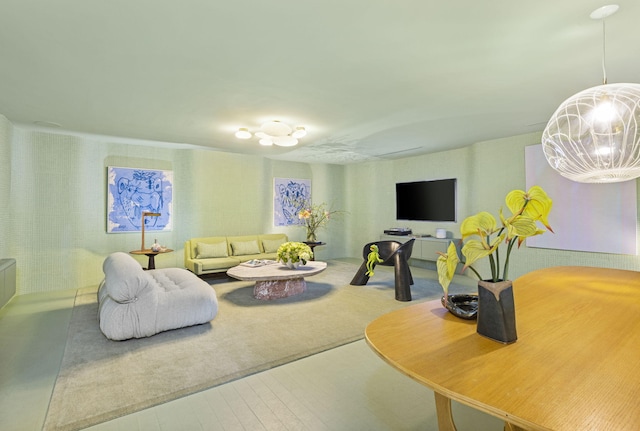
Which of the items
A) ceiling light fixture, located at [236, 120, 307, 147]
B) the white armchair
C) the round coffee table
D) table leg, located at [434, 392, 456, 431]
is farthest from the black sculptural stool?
table leg, located at [434, 392, 456, 431]

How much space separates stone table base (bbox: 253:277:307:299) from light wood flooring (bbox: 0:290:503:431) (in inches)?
71.1

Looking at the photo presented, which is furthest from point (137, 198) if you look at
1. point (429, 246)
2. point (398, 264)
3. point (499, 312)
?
point (499, 312)

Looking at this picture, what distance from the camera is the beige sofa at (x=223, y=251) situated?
5.51m

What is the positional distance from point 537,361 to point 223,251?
5.63 meters

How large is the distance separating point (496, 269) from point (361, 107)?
2.97m

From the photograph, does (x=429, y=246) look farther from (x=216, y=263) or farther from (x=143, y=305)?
(x=143, y=305)

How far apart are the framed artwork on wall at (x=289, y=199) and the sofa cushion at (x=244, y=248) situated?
45.4 inches

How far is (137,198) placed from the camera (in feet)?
19.0

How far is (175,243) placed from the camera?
20.4 feet

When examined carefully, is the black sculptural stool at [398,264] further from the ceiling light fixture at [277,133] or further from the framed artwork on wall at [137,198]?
the framed artwork on wall at [137,198]

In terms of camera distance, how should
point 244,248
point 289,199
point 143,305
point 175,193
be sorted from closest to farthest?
point 143,305
point 175,193
point 244,248
point 289,199

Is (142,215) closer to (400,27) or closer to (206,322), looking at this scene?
(206,322)

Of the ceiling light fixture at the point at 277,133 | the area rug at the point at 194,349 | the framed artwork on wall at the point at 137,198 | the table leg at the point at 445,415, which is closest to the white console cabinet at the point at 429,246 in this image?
the area rug at the point at 194,349

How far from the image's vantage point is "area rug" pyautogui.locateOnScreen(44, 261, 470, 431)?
7.17 ft
